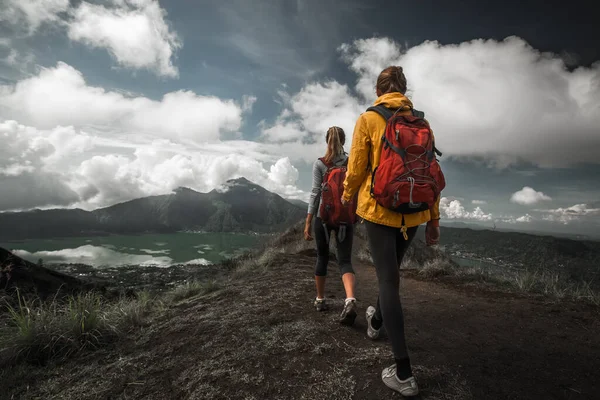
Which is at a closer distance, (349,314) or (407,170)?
(407,170)

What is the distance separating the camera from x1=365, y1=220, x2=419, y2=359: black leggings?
1.81 metres

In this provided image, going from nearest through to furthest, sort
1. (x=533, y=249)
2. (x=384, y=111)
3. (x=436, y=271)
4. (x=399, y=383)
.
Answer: (x=399, y=383) → (x=384, y=111) → (x=436, y=271) → (x=533, y=249)

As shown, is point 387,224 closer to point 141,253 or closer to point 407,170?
point 407,170

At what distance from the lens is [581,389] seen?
6.63 ft

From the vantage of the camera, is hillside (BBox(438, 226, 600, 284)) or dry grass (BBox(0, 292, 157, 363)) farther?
hillside (BBox(438, 226, 600, 284))

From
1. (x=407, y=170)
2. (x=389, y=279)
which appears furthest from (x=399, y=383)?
(x=407, y=170)

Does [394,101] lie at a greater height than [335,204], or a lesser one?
greater

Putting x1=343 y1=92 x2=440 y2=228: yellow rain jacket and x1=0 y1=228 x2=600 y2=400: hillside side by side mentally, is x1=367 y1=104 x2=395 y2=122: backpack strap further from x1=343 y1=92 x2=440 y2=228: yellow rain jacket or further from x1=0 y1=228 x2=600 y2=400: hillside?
x1=0 y1=228 x2=600 y2=400: hillside

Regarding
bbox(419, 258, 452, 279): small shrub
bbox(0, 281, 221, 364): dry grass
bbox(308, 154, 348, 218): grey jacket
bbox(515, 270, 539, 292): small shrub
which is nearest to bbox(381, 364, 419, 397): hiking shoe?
bbox(308, 154, 348, 218): grey jacket

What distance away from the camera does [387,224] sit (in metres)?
1.89

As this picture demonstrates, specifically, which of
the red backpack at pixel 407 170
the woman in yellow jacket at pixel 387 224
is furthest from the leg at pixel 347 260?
the red backpack at pixel 407 170

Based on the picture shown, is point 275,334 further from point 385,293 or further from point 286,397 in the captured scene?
point 385,293

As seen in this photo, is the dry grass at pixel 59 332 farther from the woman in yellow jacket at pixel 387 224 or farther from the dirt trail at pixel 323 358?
the woman in yellow jacket at pixel 387 224

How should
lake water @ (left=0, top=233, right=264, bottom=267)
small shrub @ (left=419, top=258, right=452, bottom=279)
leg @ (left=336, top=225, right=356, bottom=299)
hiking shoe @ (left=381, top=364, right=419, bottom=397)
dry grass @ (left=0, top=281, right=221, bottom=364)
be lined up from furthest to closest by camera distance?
lake water @ (left=0, top=233, right=264, bottom=267) < small shrub @ (left=419, top=258, right=452, bottom=279) < leg @ (left=336, top=225, right=356, bottom=299) < dry grass @ (left=0, top=281, right=221, bottom=364) < hiking shoe @ (left=381, top=364, right=419, bottom=397)
